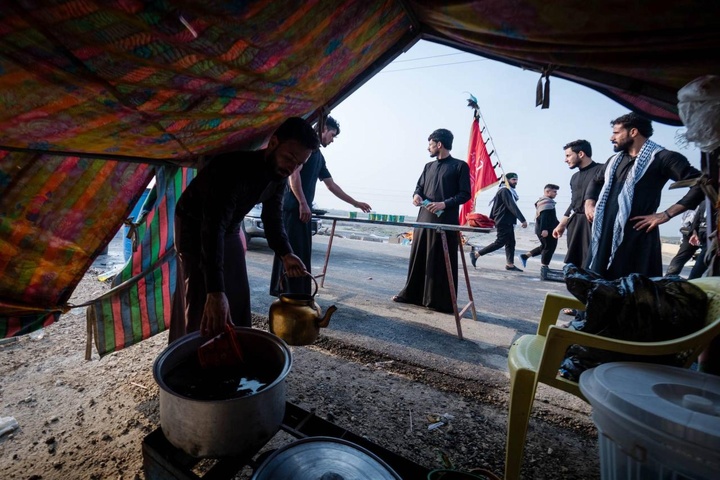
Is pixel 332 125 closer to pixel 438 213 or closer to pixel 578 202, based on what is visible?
pixel 438 213

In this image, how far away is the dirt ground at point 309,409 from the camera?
190 cm

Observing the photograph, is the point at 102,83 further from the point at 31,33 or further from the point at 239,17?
the point at 239,17

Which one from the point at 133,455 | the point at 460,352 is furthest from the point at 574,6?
the point at 133,455

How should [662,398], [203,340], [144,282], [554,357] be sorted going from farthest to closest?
[144,282]
[203,340]
[554,357]
[662,398]

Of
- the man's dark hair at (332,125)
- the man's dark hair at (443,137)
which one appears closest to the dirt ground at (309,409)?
the man's dark hair at (332,125)

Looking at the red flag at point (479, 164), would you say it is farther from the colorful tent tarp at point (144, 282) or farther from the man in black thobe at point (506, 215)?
the colorful tent tarp at point (144, 282)

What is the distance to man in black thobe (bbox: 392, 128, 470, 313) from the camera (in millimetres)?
4539

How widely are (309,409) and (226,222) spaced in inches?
57.6

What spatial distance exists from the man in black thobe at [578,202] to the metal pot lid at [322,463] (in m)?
5.10

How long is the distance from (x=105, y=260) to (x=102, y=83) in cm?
672

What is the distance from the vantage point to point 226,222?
1872 millimetres

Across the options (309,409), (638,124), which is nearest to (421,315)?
(309,409)

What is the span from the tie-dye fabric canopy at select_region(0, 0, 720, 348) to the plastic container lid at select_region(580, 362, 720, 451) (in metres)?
1.51

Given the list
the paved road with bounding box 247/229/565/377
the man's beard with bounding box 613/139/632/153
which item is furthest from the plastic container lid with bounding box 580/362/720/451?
the man's beard with bounding box 613/139/632/153
